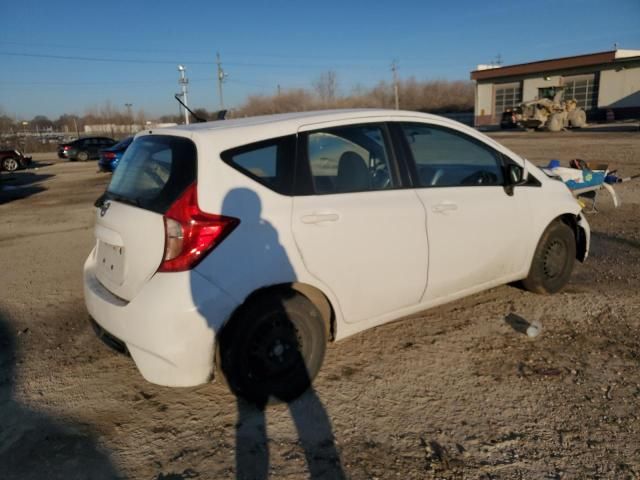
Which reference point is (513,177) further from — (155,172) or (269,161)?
(155,172)

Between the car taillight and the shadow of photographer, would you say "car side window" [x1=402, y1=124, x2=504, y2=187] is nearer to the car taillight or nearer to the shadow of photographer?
the shadow of photographer

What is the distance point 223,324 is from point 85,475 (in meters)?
1.03

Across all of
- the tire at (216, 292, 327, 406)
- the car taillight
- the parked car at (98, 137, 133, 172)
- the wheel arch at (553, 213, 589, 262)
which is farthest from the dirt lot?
the parked car at (98, 137, 133, 172)

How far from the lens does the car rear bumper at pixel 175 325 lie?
2684 millimetres

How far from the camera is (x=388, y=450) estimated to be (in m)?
2.68

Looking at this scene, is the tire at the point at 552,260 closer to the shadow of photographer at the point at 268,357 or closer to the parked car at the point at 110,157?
the shadow of photographer at the point at 268,357

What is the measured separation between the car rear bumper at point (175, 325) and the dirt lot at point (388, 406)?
42 centimetres

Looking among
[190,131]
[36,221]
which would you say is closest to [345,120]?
[190,131]

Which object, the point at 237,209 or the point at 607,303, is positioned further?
the point at 607,303

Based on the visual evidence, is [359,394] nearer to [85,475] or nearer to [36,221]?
[85,475]

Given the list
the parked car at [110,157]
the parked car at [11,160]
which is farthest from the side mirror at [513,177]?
the parked car at [11,160]

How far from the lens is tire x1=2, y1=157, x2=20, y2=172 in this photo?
79.8 ft

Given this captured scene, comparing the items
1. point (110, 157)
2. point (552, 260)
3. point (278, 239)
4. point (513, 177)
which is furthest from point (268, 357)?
point (110, 157)

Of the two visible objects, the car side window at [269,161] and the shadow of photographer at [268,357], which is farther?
the car side window at [269,161]
